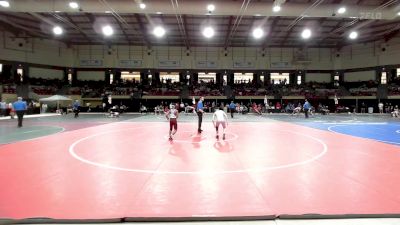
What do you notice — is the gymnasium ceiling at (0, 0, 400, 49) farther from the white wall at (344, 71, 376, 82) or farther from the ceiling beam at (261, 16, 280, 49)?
the white wall at (344, 71, 376, 82)

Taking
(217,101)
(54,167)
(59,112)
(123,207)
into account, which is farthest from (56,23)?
(123,207)

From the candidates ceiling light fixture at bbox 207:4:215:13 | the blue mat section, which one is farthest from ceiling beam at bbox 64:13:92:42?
the blue mat section

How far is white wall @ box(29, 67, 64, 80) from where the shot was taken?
44.5m

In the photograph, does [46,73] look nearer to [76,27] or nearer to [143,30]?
[76,27]

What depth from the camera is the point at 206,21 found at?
3666 cm

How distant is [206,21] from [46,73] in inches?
1055

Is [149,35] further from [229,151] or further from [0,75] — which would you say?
[229,151]

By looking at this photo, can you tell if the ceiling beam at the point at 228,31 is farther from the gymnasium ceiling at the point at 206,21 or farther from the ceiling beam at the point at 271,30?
the ceiling beam at the point at 271,30

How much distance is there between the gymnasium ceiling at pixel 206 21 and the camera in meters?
26.8

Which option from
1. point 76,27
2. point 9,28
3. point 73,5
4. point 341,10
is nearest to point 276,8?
point 341,10

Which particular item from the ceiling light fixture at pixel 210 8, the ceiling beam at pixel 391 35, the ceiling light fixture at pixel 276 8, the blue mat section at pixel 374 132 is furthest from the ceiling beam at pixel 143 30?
the ceiling beam at pixel 391 35

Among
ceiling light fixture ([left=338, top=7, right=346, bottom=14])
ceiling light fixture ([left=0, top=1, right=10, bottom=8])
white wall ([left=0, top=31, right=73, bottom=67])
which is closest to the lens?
ceiling light fixture ([left=0, top=1, right=10, bottom=8])

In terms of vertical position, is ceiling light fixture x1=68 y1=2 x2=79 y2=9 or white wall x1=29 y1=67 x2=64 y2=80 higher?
ceiling light fixture x1=68 y1=2 x2=79 y2=9

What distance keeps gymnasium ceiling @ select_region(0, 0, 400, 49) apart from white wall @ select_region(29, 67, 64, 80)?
5098mm
